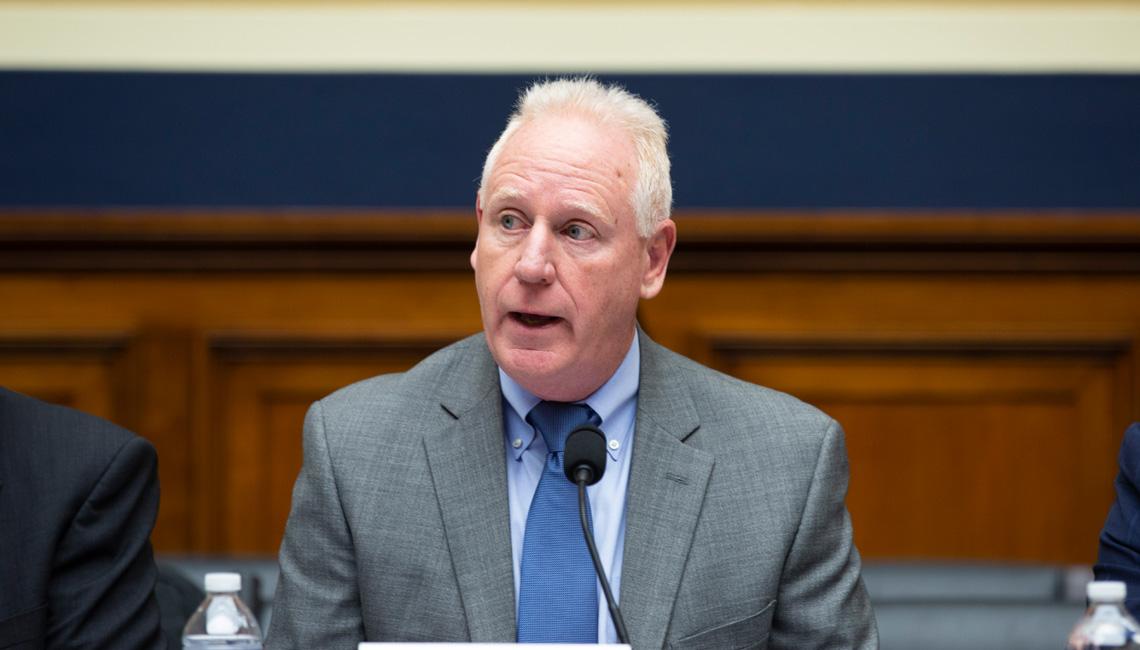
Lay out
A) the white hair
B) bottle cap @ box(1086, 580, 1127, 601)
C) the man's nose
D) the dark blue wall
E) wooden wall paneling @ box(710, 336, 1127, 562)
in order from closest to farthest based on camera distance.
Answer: bottle cap @ box(1086, 580, 1127, 601) < the man's nose < the white hair < wooden wall paneling @ box(710, 336, 1127, 562) < the dark blue wall

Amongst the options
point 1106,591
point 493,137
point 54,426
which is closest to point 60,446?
point 54,426

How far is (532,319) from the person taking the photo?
1.98 metres

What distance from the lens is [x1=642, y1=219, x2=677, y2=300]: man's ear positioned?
2117 mm

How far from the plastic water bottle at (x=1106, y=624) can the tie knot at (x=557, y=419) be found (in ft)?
Result: 2.19

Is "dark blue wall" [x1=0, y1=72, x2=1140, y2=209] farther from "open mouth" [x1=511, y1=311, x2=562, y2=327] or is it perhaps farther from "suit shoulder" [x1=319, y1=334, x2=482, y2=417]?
"open mouth" [x1=511, y1=311, x2=562, y2=327]

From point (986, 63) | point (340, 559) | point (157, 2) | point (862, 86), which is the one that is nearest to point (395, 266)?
point (157, 2)

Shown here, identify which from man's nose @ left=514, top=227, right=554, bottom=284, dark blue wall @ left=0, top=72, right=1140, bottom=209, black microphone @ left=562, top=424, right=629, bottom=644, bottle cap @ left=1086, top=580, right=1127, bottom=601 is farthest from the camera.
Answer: dark blue wall @ left=0, top=72, right=1140, bottom=209

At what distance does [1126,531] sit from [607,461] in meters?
0.68

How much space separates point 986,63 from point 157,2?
1.92 meters

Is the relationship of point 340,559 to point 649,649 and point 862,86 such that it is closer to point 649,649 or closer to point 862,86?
point 649,649

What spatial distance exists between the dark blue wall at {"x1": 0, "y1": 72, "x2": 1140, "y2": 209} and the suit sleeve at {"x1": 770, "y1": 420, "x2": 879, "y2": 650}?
1.72m

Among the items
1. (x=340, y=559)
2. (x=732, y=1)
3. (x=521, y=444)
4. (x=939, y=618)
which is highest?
(x=732, y=1)

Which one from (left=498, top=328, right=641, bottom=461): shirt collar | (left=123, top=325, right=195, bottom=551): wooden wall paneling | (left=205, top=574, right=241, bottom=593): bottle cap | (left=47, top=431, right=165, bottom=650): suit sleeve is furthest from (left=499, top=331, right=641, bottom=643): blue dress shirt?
(left=123, top=325, right=195, bottom=551): wooden wall paneling

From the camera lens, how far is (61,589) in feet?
6.59
